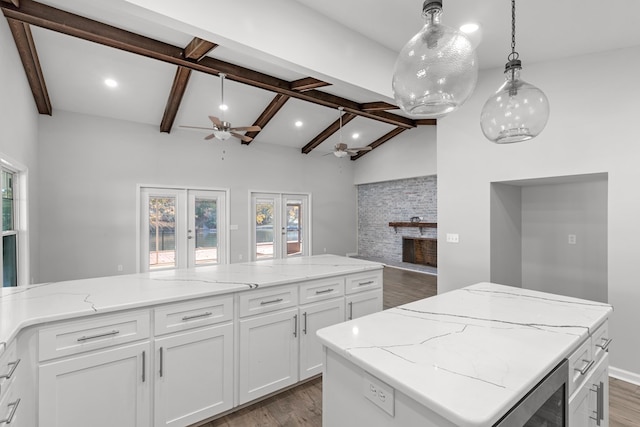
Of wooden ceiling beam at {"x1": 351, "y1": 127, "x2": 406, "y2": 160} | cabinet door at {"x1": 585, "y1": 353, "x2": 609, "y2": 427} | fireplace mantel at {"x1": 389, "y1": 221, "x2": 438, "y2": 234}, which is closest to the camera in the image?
cabinet door at {"x1": 585, "y1": 353, "x2": 609, "y2": 427}

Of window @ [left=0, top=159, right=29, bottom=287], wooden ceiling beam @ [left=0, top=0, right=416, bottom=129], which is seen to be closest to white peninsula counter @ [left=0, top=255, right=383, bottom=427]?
window @ [left=0, top=159, right=29, bottom=287]

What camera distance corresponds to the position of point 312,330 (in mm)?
2350

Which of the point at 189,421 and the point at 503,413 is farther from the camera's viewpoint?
the point at 189,421

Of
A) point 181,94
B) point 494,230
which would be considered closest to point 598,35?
point 494,230

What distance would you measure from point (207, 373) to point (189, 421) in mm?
281

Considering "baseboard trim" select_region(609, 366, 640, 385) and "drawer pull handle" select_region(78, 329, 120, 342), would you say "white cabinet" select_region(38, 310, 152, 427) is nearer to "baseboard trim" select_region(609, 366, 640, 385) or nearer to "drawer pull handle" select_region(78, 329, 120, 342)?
"drawer pull handle" select_region(78, 329, 120, 342)

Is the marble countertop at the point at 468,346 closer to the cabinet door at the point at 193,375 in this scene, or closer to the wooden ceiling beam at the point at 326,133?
the cabinet door at the point at 193,375

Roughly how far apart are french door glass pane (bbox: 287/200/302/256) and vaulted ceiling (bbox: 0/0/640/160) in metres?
1.73

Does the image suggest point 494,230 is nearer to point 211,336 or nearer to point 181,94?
point 211,336

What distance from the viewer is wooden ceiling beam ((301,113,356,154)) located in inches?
261

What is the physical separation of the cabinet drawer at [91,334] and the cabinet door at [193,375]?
0.16m

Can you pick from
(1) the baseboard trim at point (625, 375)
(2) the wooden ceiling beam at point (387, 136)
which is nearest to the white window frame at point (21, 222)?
(1) the baseboard trim at point (625, 375)

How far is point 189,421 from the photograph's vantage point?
5.98 feet

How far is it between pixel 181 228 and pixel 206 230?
53 cm
